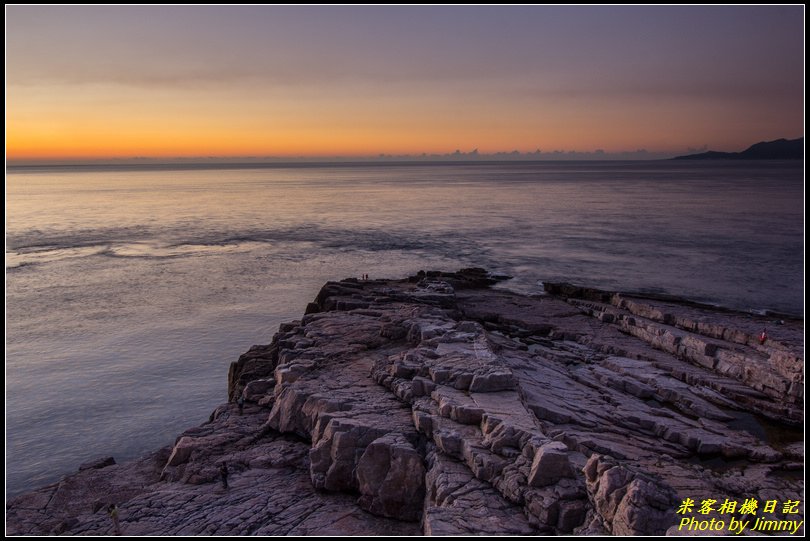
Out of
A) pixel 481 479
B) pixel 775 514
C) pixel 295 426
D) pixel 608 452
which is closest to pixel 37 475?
pixel 295 426

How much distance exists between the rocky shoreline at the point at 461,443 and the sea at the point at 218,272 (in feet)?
13.2

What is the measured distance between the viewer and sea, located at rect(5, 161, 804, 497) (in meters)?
20.1

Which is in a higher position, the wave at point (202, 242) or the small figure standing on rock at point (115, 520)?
the wave at point (202, 242)

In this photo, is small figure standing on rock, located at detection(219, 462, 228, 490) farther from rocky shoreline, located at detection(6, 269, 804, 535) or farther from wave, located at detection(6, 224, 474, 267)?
wave, located at detection(6, 224, 474, 267)

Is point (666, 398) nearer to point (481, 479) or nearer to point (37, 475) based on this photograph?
point (481, 479)

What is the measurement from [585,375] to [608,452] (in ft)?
20.8

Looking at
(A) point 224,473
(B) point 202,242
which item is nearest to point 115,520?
(A) point 224,473

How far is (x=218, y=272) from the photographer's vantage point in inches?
1655

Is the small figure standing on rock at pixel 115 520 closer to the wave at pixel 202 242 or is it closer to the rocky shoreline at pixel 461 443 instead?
the rocky shoreline at pixel 461 443

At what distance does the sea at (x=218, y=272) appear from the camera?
2008 cm

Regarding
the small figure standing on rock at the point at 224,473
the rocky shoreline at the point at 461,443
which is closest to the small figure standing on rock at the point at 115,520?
the rocky shoreline at the point at 461,443

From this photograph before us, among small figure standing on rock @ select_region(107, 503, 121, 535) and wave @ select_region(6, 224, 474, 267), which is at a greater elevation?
wave @ select_region(6, 224, 474, 267)

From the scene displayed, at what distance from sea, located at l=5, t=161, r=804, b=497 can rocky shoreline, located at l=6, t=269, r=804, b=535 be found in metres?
4.03

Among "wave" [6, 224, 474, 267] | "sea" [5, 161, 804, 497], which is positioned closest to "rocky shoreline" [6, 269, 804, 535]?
"sea" [5, 161, 804, 497]
